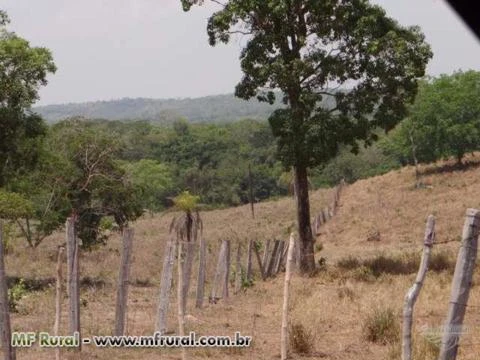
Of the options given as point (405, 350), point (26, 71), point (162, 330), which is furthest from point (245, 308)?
point (26, 71)

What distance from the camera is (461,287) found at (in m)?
6.34

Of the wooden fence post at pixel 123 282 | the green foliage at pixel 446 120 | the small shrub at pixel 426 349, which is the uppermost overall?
the green foliage at pixel 446 120

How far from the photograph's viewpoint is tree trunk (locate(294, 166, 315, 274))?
2075 cm

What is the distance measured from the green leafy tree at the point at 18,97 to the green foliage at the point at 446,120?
34.5 m

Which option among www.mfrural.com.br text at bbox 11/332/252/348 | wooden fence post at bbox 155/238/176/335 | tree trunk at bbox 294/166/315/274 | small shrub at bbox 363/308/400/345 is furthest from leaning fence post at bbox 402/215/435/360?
tree trunk at bbox 294/166/315/274

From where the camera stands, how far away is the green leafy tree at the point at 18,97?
61.7ft

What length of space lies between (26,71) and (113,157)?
588 centimetres

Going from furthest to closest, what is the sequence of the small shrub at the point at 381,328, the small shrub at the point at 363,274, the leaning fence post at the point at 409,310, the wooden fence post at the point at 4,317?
the small shrub at the point at 363,274, the small shrub at the point at 381,328, the wooden fence post at the point at 4,317, the leaning fence post at the point at 409,310

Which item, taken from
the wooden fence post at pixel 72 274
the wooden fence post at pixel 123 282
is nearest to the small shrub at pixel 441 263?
the wooden fence post at pixel 123 282

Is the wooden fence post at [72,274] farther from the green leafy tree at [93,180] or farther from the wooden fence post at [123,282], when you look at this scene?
the green leafy tree at [93,180]

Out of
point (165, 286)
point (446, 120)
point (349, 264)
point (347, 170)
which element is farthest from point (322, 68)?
A: point (347, 170)

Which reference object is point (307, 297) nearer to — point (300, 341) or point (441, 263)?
point (441, 263)

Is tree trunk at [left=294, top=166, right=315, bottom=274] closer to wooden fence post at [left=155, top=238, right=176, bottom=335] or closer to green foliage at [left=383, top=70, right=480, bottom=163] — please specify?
wooden fence post at [left=155, top=238, right=176, bottom=335]

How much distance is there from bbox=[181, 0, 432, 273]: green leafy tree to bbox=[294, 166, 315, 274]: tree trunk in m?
0.03
